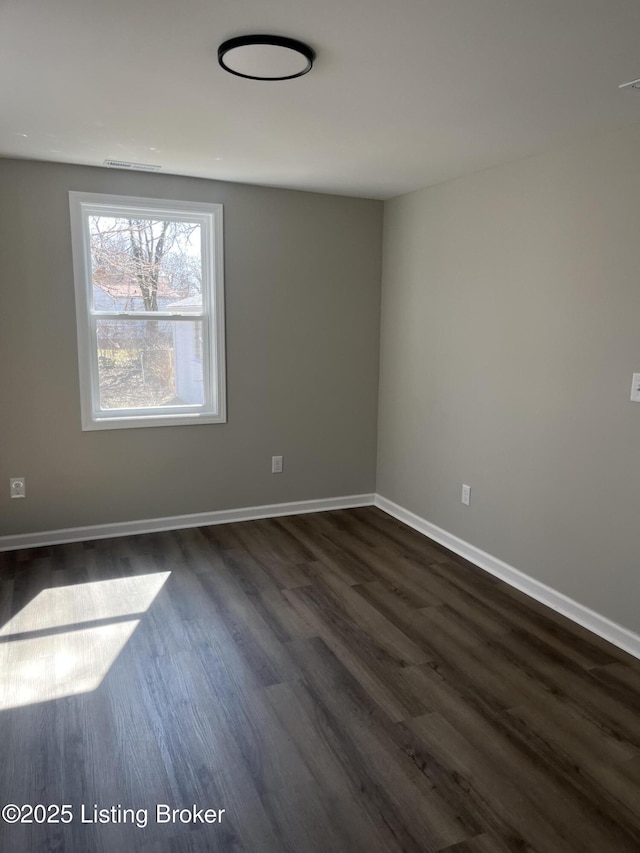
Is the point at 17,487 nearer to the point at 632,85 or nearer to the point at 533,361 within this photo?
the point at 533,361

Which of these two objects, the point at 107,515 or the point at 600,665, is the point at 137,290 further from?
the point at 600,665

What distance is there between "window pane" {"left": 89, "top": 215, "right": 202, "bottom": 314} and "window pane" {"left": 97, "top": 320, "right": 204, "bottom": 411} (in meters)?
0.13

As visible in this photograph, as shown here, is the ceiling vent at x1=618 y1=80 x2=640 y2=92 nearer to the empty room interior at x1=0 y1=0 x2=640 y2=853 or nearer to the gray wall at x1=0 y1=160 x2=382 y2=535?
the empty room interior at x1=0 y1=0 x2=640 y2=853

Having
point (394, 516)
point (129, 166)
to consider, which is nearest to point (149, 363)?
point (129, 166)

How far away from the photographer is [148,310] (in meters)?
4.04

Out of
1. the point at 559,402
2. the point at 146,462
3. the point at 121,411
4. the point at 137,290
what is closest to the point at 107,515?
the point at 146,462

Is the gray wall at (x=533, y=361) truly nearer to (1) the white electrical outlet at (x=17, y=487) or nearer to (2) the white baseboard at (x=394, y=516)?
(2) the white baseboard at (x=394, y=516)

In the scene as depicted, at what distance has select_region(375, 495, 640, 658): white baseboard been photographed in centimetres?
283

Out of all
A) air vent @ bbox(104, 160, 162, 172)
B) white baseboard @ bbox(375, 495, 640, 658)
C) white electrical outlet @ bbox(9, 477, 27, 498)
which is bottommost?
white baseboard @ bbox(375, 495, 640, 658)

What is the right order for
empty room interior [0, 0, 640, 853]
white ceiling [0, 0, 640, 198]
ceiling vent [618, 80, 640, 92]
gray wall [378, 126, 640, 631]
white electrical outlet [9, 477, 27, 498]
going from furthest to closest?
white electrical outlet [9, 477, 27, 498] → gray wall [378, 126, 640, 631] → ceiling vent [618, 80, 640, 92] → empty room interior [0, 0, 640, 853] → white ceiling [0, 0, 640, 198]

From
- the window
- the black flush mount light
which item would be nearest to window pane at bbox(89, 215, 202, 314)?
the window

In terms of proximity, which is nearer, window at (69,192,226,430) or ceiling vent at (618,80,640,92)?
ceiling vent at (618,80,640,92)

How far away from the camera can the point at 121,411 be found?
13.3ft

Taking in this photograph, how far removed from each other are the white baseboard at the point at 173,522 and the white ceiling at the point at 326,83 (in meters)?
2.27
